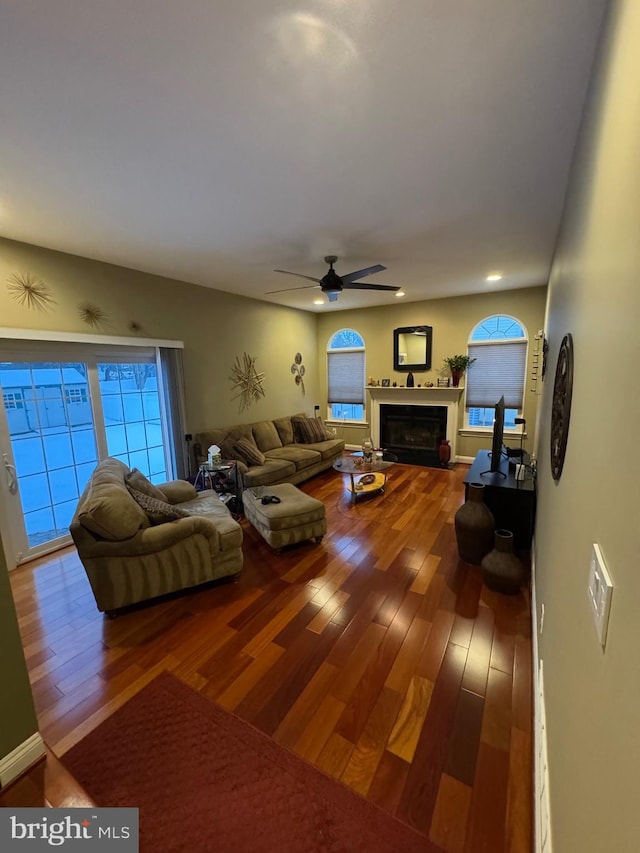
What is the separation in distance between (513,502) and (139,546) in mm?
3029

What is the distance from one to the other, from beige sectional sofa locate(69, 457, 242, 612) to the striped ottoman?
427 millimetres

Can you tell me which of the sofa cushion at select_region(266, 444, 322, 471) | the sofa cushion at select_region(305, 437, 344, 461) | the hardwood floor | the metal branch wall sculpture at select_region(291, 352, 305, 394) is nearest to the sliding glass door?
the hardwood floor

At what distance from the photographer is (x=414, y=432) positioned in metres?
6.39

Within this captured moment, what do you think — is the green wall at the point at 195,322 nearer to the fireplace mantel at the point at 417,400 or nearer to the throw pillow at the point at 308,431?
the throw pillow at the point at 308,431

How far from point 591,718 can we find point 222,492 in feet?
12.9

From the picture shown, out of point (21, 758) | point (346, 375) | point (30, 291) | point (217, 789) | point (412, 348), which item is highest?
point (30, 291)

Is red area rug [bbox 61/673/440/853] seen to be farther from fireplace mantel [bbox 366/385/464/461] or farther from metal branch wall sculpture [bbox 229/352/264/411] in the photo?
fireplace mantel [bbox 366/385/464/461]

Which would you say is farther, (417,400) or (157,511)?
(417,400)

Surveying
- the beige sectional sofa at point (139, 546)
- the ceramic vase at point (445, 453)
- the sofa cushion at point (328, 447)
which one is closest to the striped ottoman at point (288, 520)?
the beige sectional sofa at point (139, 546)

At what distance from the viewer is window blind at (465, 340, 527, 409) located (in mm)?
5422

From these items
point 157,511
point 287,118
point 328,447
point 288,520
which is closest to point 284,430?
point 328,447

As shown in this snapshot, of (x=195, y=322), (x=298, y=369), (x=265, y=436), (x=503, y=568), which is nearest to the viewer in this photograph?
(x=503, y=568)

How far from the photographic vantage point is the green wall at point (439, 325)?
207 inches

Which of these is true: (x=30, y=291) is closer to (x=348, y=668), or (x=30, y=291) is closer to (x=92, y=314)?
(x=92, y=314)
